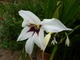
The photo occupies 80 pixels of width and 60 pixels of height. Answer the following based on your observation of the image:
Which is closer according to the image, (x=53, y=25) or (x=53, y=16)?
(x=53, y=25)

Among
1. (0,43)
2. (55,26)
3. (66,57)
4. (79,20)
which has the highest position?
(55,26)

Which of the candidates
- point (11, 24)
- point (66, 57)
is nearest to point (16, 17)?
point (11, 24)

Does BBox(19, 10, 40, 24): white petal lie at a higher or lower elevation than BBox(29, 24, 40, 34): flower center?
higher

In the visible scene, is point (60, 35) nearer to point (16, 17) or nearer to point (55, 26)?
point (55, 26)

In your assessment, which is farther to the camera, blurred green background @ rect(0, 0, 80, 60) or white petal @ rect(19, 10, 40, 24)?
blurred green background @ rect(0, 0, 80, 60)

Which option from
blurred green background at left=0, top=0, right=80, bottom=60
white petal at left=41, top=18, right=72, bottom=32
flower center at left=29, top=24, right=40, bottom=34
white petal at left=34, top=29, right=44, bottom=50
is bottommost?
blurred green background at left=0, top=0, right=80, bottom=60
